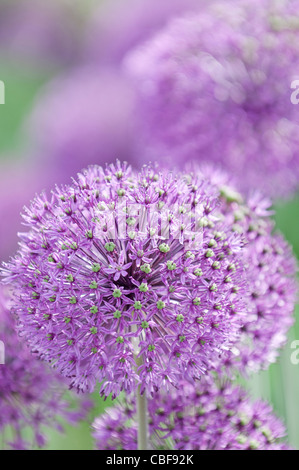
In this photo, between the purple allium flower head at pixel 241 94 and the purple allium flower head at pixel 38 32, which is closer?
the purple allium flower head at pixel 241 94

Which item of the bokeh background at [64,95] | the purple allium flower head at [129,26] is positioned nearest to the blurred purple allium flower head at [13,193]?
the bokeh background at [64,95]

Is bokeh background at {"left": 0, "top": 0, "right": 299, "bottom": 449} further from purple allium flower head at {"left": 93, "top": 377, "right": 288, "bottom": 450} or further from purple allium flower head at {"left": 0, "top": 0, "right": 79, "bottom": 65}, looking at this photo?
purple allium flower head at {"left": 93, "top": 377, "right": 288, "bottom": 450}

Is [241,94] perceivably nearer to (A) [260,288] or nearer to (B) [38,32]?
(A) [260,288]

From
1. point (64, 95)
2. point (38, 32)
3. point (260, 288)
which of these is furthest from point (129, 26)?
point (260, 288)

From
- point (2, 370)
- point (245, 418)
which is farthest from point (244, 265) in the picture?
point (2, 370)

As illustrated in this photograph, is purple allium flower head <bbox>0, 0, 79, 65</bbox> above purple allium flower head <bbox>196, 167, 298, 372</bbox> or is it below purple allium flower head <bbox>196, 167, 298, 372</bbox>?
above

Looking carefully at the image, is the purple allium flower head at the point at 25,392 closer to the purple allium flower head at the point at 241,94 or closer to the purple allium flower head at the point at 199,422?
the purple allium flower head at the point at 199,422

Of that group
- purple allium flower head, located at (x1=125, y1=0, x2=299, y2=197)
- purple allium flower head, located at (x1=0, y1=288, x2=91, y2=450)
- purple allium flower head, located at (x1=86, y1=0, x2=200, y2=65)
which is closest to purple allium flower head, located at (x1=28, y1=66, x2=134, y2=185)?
purple allium flower head, located at (x1=86, y1=0, x2=200, y2=65)
